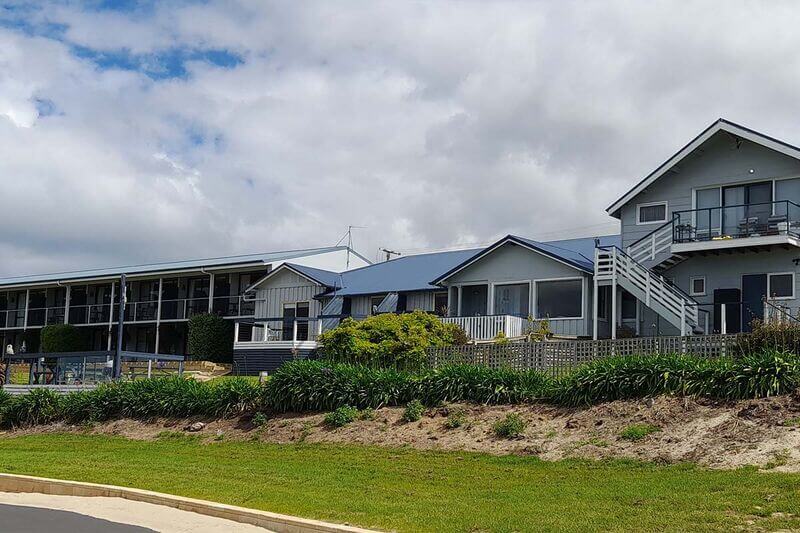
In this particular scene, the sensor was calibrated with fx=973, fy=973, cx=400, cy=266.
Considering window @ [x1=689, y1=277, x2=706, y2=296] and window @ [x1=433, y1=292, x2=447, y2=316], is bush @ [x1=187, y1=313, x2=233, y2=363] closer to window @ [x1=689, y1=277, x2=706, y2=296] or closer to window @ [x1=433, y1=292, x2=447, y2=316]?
window @ [x1=433, y1=292, x2=447, y2=316]

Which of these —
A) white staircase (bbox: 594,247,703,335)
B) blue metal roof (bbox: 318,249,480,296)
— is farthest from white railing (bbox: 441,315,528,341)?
blue metal roof (bbox: 318,249,480,296)

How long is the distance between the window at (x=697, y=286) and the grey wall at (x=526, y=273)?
3.33m

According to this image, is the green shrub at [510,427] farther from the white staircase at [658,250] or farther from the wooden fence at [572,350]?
the white staircase at [658,250]

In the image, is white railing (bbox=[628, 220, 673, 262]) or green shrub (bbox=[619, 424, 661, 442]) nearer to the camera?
green shrub (bbox=[619, 424, 661, 442])

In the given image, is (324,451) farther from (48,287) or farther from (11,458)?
(48,287)

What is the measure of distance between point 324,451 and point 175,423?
19.8 ft

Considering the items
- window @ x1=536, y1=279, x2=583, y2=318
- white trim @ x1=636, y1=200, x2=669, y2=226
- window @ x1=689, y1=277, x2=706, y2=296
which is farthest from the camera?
window @ x1=536, y1=279, x2=583, y2=318

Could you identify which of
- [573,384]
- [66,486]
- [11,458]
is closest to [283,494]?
Result: [66,486]

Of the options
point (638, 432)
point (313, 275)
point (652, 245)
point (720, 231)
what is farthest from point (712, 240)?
point (313, 275)

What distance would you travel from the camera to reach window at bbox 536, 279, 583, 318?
32.2 meters

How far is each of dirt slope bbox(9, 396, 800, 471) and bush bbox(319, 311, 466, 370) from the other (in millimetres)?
3882

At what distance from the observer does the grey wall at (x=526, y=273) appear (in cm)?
3155

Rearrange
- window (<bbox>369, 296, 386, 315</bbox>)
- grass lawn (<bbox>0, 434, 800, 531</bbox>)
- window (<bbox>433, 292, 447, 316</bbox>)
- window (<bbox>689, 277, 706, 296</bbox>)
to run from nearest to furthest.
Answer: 1. grass lawn (<bbox>0, 434, 800, 531</bbox>)
2. window (<bbox>689, 277, 706, 296</bbox>)
3. window (<bbox>433, 292, 447, 316</bbox>)
4. window (<bbox>369, 296, 386, 315</bbox>)

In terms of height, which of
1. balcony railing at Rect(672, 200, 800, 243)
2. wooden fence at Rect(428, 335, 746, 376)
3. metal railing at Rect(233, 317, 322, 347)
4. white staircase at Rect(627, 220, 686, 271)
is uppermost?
balcony railing at Rect(672, 200, 800, 243)
